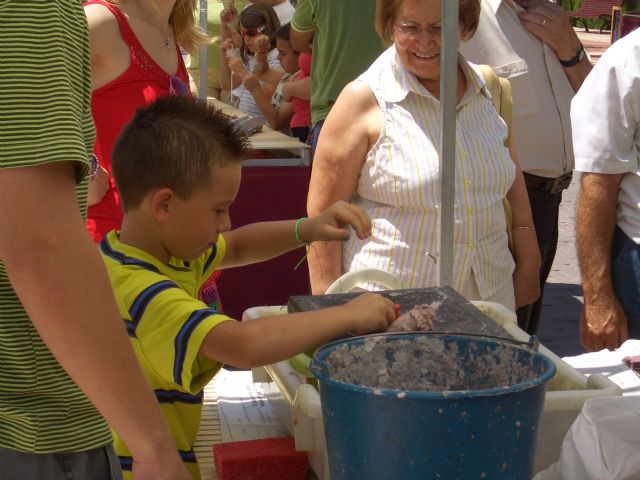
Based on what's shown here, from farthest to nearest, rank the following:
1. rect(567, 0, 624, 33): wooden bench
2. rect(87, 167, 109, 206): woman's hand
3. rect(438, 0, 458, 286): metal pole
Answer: rect(567, 0, 624, 33): wooden bench
rect(87, 167, 109, 206): woman's hand
rect(438, 0, 458, 286): metal pole

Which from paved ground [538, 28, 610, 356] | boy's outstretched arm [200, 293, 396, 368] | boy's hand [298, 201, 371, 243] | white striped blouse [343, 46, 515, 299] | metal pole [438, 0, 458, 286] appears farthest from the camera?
paved ground [538, 28, 610, 356]

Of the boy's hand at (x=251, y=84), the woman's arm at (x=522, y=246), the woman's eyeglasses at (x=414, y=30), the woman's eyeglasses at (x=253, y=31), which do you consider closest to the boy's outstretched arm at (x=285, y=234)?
the woman's eyeglasses at (x=414, y=30)

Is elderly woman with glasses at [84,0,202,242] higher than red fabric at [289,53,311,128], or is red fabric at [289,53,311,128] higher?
elderly woman with glasses at [84,0,202,242]

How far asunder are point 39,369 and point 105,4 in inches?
65.0

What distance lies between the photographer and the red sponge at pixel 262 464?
1.71m

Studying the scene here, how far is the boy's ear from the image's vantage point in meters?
1.66

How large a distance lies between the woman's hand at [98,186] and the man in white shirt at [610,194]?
51.5 inches

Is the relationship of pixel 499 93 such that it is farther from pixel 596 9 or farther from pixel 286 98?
pixel 596 9

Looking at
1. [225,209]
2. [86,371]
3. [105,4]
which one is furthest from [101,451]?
[105,4]

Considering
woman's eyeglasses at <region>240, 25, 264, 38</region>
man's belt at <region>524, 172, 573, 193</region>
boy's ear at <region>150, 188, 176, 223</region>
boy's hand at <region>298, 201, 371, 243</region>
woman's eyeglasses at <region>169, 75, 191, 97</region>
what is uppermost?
boy's ear at <region>150, 188, 176, 223</region>

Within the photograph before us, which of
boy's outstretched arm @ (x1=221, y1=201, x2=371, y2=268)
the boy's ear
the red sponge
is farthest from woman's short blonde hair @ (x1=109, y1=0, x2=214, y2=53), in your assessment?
the red sponge

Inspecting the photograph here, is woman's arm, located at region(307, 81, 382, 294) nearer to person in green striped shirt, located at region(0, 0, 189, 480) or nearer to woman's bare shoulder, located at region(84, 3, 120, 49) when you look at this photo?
woman's bare shoulder, located at region(84, 3, 120, 49)

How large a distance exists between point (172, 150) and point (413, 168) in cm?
109

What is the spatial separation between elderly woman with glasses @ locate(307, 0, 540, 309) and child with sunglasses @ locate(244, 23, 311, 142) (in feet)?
10.0
